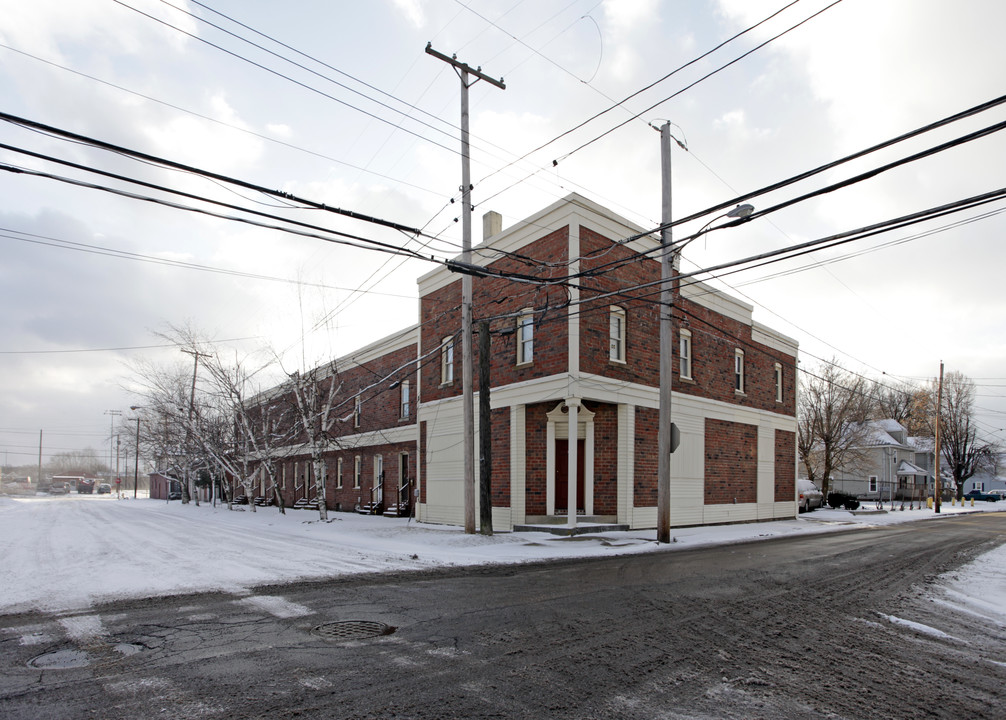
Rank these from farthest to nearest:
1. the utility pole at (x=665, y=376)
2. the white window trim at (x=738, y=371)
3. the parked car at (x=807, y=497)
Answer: the parked car at (x=807, y=497), the white window trim at (x=738, y=371), the utility pole at (x=665, y=376)

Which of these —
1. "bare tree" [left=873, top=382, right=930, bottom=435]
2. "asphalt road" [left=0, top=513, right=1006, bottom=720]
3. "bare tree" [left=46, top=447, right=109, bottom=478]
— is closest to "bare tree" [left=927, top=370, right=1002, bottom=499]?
"bare tree" [left=873, top=382, right=930, bottom=435]

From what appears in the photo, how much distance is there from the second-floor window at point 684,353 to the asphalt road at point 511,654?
525 inches

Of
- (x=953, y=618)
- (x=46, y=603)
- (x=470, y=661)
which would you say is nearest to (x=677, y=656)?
(x=470, y=661)

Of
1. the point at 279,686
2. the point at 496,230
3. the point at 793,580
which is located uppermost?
the point at 496,230

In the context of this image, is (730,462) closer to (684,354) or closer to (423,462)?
(684,354)

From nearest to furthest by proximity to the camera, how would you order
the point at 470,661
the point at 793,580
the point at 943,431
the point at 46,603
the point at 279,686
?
the point at 279,686, the point at 470,661, the point at 46,603, the point at 793,580, the point at 943,431

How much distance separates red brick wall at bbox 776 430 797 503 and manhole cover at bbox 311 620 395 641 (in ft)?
83.5

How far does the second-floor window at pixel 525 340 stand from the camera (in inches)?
785

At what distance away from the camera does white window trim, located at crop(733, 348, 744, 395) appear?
2606 cm

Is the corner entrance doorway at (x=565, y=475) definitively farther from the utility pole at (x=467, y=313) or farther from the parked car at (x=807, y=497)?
the parked car at (x=807, y=497)

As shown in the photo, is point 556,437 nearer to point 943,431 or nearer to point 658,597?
point 658,597

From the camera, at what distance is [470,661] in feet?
18.4

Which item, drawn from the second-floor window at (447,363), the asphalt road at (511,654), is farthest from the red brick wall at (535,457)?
the asphalt road at (511,654)

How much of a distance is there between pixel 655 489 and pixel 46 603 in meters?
16.4
